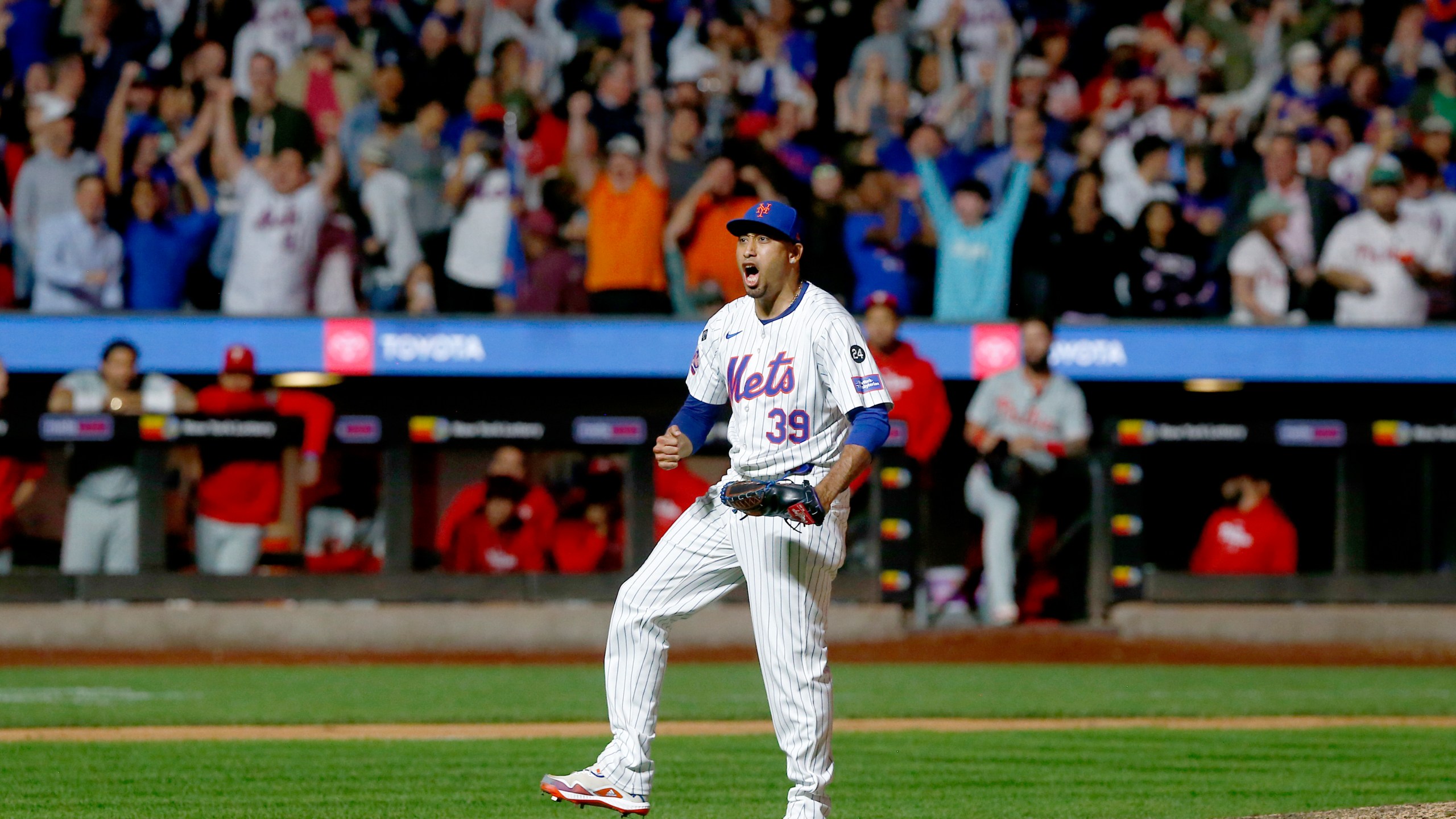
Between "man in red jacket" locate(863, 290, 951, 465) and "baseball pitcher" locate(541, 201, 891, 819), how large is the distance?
16.4 ft

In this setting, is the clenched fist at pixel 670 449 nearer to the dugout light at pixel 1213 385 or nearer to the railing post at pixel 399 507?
the railing post at pixel 399 507

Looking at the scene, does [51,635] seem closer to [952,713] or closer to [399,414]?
[399,414]

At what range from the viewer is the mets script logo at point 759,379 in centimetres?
416

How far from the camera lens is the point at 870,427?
13.3 feet

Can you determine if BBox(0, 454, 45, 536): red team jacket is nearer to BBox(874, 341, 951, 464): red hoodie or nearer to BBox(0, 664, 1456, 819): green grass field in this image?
BBox(0, 664, 1456, 819): green grass field

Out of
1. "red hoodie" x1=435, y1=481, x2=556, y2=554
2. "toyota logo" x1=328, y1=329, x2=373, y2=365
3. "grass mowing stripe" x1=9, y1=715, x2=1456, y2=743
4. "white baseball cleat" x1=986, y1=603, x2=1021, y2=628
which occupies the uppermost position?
"toyota logo" x1=328, y1=329, x2=373, y2=365

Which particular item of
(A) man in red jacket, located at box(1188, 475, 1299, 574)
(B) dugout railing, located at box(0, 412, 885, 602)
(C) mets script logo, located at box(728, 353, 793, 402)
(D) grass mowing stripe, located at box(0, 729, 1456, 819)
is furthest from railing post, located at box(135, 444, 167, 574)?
(C) mets script logo, located at box(728, 353, 793, 402)

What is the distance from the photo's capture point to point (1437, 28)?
1359cm

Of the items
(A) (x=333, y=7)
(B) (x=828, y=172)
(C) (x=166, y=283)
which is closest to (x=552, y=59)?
(A) (x=333, y=7)

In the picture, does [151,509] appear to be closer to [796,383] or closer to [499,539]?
[499,539]

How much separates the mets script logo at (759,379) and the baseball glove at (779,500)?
0.80 ft

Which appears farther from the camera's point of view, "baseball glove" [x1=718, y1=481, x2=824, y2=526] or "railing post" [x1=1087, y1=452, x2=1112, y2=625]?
"railing post" [x1=1087, y1=452, x2=1112, y2=625]

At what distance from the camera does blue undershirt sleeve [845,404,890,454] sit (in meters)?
4.03

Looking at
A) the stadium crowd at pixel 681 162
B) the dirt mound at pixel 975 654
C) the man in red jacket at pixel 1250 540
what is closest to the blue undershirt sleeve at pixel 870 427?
the dirt mound at pixel 975 654
